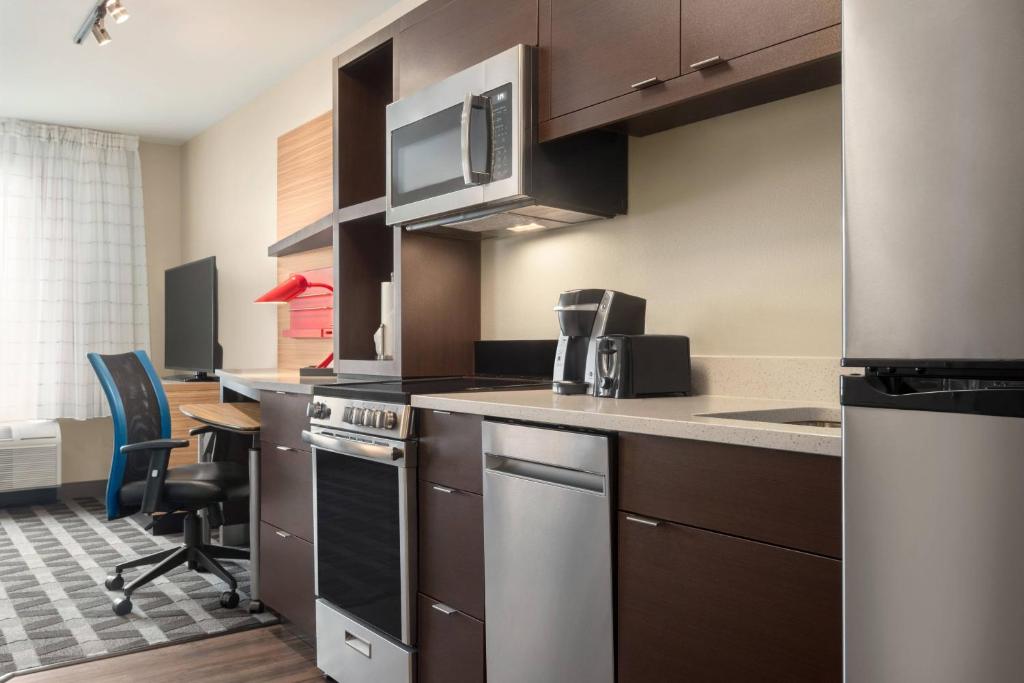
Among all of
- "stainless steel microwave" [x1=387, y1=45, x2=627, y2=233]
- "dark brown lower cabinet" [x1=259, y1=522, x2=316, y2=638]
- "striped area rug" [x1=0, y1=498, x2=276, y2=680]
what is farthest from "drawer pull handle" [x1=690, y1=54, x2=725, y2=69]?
"striped area rug" [x1=0, y1=498, x2=276, y2=680]

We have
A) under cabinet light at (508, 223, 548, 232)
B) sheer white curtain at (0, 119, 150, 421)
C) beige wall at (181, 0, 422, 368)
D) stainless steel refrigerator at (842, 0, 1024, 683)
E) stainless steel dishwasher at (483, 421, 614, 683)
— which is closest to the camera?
stainless steel refrigerator at (842, 0, 1024, 683)

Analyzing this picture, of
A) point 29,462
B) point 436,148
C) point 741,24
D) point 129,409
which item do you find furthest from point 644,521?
point 29,462

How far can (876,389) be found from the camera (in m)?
1.07

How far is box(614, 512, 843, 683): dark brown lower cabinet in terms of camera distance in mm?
1220

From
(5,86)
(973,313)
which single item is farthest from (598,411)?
(5,86)

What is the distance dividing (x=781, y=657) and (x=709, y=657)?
0.16 m

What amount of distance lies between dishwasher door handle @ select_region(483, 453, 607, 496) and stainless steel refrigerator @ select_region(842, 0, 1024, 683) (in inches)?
23.4

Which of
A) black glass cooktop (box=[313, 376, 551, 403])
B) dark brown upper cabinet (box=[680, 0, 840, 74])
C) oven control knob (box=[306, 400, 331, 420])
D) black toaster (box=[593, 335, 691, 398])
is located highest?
dark brown upper cabinet (box=[680, 0, 840, 74])

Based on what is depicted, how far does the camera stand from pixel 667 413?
1602 mm

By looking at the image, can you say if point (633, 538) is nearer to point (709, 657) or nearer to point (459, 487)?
point (709, 657)

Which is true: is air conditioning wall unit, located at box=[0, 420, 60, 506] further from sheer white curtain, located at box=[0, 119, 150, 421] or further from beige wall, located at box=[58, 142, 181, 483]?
beige wall, located at box=[58, 142, 181, 483]

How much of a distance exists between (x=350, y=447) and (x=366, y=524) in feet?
Result: 0.75

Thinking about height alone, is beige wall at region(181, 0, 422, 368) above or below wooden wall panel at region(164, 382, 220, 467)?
above

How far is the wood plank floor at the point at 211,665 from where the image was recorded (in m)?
2.51
